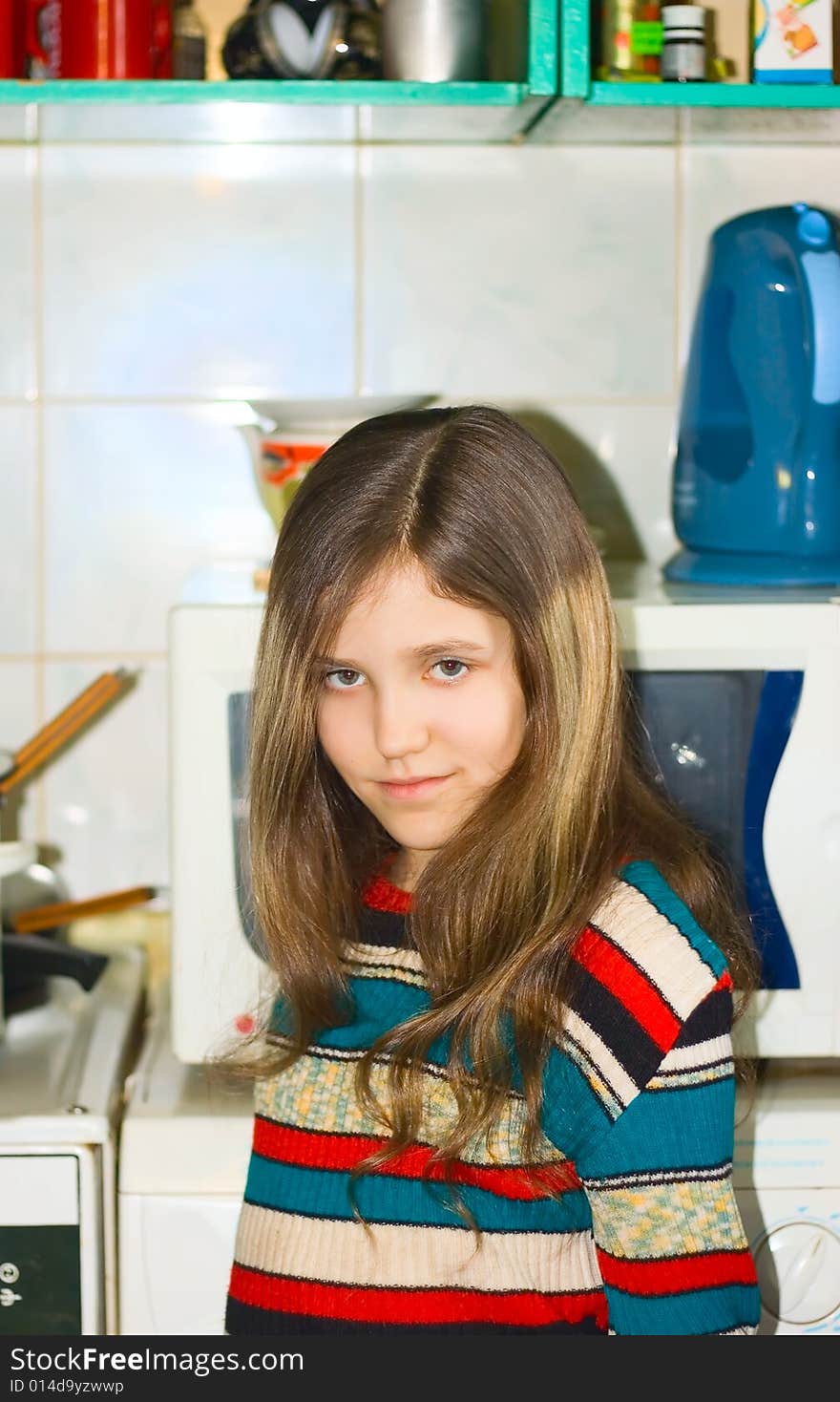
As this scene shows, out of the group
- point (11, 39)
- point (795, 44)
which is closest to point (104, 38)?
point (11, 39)

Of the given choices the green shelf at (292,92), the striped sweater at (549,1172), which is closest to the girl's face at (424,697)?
the striped sweater at (549,1172)

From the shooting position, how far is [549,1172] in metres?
0.84

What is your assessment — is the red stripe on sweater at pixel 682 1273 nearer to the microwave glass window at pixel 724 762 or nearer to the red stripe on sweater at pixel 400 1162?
the red stripe on sweater at pixel 400 1162

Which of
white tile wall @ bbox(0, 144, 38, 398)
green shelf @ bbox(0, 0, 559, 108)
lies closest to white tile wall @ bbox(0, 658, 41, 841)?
white tile wall @ bbox(0, 144, 38, 398)

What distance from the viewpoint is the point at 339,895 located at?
0.96 meters

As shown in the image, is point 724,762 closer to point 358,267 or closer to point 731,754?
point 731,754

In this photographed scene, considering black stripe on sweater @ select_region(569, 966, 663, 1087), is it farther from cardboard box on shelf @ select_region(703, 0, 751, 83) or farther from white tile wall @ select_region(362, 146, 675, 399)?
cardboard box on shelf @ select_region(703, 0, 751, 83)

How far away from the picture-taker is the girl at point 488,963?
793mm

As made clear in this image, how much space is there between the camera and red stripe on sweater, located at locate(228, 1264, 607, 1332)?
2.79ft

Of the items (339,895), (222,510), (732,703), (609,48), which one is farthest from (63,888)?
(609,48)

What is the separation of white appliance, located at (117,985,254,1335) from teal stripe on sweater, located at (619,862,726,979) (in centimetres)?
35

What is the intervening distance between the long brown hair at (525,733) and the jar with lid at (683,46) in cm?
46

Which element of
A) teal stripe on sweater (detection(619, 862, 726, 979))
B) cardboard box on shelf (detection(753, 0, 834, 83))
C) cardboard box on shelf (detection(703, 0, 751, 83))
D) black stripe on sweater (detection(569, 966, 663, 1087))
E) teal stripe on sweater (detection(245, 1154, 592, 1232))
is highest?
cardboard box on shelf (detection(703, 0, 751, 83))

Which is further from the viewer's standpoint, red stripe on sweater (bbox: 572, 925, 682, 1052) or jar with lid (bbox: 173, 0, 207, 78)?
jar with lid (bbox: 173, 0, 207, 78)
